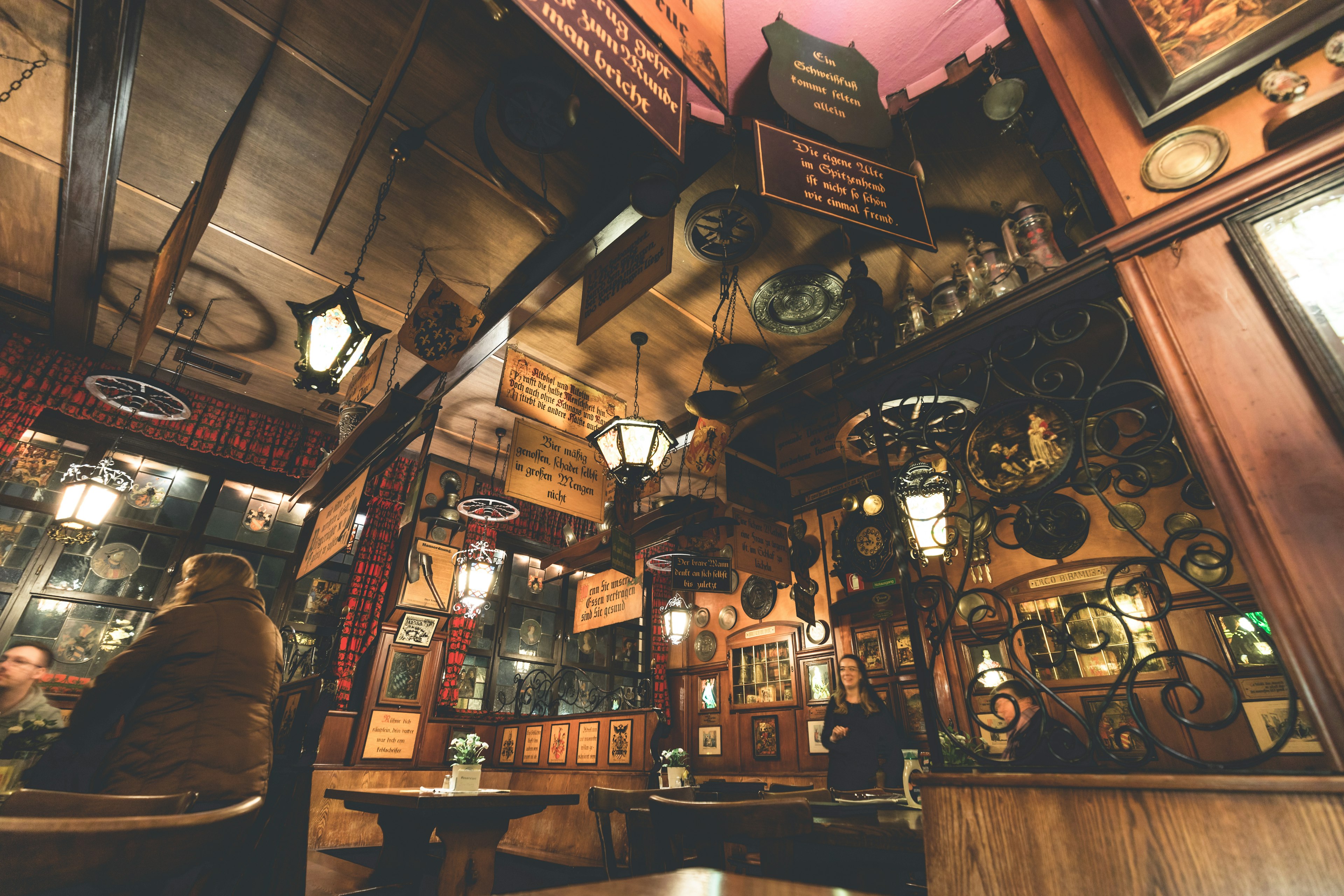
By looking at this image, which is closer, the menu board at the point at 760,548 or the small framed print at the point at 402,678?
the menu board at the point at 760,548

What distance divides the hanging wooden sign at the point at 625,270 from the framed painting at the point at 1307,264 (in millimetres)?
2331

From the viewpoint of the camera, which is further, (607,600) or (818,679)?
(818,679)

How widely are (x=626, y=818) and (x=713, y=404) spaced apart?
277 centimetres

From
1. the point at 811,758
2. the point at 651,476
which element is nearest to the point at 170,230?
the point at 651,476

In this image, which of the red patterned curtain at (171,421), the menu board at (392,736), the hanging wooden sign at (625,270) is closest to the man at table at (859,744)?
the hanging wooden sign at (625,270)

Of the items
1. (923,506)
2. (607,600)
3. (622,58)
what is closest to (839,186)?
(622,58)

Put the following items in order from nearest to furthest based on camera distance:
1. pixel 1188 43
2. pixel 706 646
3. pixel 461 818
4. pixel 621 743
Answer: pixel 1188 43, pixel 461 818, pixel 621 743, pixel 706 646

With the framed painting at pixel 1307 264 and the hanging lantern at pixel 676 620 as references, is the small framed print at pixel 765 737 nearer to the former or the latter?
the hanging lantern at pixel 676 620

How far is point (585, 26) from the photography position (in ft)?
6.78

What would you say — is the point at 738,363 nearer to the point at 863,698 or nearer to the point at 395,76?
the point at 395,76

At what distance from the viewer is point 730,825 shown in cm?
179

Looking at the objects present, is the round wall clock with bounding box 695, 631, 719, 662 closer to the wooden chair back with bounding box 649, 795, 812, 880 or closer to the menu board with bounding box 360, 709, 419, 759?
the menu board with bounding box 360, 709, 419, 759

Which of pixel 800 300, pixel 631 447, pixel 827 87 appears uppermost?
pixel 827 87

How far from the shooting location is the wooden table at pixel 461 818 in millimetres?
3141
